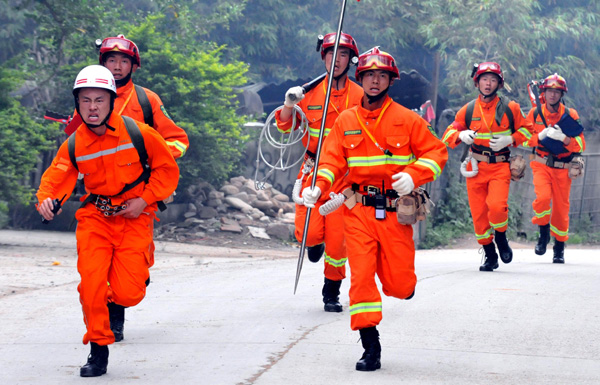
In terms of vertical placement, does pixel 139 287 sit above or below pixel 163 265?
above

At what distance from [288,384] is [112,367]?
1.28 meters

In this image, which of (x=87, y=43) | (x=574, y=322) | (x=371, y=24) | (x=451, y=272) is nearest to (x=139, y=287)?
(x=574, y=322)

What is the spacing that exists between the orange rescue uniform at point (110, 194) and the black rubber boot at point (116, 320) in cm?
66

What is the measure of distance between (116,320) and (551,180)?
7.72m

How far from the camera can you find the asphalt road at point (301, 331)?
5.97 m

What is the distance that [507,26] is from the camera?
79.9 feet

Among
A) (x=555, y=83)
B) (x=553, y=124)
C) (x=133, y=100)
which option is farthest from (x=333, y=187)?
(x=553, y=124)

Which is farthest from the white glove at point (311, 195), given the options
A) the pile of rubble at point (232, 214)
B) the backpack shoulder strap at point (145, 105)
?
the pile of rubble at point (232, 214)

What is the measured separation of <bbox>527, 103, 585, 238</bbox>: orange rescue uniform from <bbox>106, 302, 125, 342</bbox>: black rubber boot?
7403 mm

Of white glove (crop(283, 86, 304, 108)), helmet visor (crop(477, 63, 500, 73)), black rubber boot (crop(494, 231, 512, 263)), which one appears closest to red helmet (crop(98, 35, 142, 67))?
white glove (crop(283, 86, 304, 108))

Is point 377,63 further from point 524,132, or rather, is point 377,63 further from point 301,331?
point 524,132

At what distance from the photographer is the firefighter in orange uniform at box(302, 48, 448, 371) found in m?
6.30

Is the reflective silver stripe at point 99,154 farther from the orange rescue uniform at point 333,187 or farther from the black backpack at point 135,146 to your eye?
the orange rescue uniform at point 333,187

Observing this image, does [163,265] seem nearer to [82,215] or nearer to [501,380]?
[82,215]
